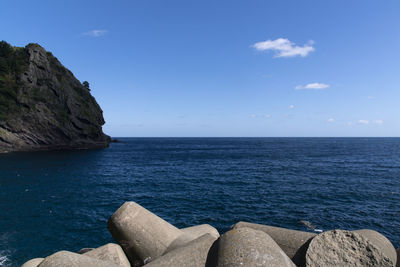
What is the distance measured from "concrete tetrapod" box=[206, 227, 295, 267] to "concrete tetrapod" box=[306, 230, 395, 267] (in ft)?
4.45

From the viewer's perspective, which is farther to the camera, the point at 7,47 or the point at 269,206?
the point at 7,47

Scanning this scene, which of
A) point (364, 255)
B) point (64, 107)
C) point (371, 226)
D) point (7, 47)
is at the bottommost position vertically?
point (371, 226)

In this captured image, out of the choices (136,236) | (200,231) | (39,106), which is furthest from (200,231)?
(39,106)

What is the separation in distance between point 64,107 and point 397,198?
291ft

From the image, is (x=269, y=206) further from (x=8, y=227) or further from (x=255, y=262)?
(x=8, y=227)

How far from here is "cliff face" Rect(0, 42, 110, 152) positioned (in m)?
64.3

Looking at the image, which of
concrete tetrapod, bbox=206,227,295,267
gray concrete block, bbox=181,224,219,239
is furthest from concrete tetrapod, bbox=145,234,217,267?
gray concrete block, bbox=181,224,219,239

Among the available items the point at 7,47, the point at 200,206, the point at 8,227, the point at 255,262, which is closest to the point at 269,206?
the point at 200,206

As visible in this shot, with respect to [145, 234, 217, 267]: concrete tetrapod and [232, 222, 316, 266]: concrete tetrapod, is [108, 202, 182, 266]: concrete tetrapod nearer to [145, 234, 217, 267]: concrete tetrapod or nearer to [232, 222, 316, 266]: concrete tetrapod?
[145, 234, 217, 267]: concrete tetrapod

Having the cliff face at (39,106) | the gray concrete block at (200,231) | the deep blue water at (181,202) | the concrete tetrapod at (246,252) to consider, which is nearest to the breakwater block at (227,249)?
the concrete tetrapod at (246,252)

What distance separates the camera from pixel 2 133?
60938 millimetres

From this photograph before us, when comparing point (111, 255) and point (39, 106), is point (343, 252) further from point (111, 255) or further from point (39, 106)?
point (39, 106)

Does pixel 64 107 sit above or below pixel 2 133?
above

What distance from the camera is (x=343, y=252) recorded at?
490 cm
